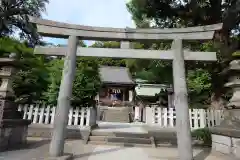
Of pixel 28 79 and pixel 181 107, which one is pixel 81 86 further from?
pixel 181 107

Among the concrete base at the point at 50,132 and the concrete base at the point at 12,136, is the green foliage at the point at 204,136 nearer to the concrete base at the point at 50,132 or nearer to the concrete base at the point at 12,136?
the concrete base at the point at 50,132

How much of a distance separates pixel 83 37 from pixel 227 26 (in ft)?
27.1

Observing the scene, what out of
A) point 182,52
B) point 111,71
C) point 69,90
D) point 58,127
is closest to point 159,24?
point 182,52

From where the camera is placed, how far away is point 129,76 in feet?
103

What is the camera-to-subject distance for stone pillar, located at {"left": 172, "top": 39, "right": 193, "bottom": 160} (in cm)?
486

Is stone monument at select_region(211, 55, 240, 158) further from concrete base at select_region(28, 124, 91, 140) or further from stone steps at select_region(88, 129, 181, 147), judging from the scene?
concrete base at select_region(28, 124, 91, 140)

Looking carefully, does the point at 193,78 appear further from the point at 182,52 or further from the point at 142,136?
the point at 182,52

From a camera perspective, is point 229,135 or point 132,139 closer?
point 229,135

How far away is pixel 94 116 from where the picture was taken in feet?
34.5

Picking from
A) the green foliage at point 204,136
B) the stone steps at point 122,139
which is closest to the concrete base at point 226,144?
the green foliage at point 204,136

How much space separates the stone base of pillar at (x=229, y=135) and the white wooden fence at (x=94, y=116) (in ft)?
12.5

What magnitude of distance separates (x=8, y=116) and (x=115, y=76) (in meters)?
25.4

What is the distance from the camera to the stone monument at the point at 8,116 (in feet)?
18.1

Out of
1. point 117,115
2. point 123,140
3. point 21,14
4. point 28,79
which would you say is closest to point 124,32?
point 123,140
